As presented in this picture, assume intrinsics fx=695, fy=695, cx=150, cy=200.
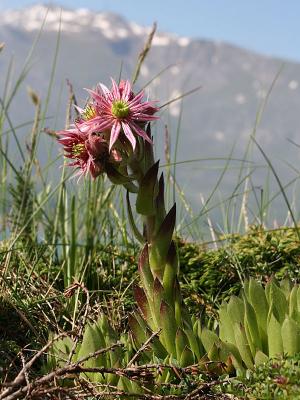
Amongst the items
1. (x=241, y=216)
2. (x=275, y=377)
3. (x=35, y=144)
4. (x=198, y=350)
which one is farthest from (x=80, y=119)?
(x=241, y=216)

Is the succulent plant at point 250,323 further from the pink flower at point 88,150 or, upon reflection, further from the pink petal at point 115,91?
the pink petal at point 115,91

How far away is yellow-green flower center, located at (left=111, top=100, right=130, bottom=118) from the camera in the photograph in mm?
2773

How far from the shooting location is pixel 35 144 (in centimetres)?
480

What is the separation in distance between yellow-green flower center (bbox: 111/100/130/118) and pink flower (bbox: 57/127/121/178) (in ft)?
0.39

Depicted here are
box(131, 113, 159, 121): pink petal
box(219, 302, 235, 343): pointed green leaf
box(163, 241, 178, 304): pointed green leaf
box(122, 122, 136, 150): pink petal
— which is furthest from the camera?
box(219, 302, 235, 343): pointed green leaf

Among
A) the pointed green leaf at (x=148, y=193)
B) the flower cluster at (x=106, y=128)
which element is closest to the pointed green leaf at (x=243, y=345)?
the pointed green leaf at (x=148, y=193)

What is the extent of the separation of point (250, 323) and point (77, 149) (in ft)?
3.39

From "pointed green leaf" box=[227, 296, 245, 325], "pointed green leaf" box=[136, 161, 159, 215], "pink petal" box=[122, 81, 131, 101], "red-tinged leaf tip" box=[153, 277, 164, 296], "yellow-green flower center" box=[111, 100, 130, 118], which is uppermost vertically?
"pink petal" box=[122, 81, 131, 101]

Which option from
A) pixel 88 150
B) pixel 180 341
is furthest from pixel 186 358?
pixel 88 150

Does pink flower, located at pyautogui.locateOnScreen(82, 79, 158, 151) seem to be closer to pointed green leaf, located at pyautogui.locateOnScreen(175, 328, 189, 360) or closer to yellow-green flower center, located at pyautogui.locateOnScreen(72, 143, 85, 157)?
yellow-green flower center, located at pyautogui.locateOnScreen(72, 143, 85, 157)

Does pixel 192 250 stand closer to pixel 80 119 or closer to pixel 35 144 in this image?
pixel 35 144

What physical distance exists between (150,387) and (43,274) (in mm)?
1716

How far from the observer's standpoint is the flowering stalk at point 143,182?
279 centimetres

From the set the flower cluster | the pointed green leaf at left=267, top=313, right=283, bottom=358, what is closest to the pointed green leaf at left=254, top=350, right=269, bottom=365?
the pointed green leaf at left=267, top=313, right=283, bottom=358
